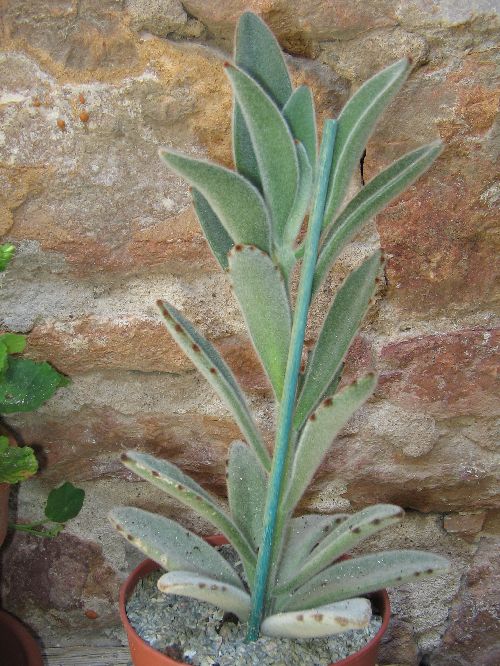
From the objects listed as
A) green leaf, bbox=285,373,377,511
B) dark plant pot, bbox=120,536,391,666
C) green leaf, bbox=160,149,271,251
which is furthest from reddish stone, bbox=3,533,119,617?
green leaf, bbox=160,149,271,251

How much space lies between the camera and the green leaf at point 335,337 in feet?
2.40

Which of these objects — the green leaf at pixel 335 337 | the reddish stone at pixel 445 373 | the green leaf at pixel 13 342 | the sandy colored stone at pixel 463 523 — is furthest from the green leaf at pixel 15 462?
the sandy colored stone at pixel 463 523

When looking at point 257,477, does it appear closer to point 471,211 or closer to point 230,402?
point 230,402

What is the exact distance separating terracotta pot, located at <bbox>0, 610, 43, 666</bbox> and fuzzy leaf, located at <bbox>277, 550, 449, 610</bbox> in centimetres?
39

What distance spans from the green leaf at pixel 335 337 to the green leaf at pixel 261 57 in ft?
0.63

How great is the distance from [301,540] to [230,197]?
1.29 ft

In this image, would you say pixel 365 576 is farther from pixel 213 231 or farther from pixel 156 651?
pixel 213 231

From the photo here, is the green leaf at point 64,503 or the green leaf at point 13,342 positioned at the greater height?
the green leaf at point 13,342

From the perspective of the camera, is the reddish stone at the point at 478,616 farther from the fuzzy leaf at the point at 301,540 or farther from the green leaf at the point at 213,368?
the green leaf at the point at 213,368

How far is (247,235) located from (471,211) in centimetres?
33

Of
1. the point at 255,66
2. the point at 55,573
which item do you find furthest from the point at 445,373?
the point at 55,573

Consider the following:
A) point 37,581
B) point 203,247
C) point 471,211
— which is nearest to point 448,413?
point 471,211

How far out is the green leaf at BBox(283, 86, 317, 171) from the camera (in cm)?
72

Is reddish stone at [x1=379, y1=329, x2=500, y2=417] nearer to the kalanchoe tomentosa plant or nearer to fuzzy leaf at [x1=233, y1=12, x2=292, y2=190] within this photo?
the kalanchoe tomentosa plant
